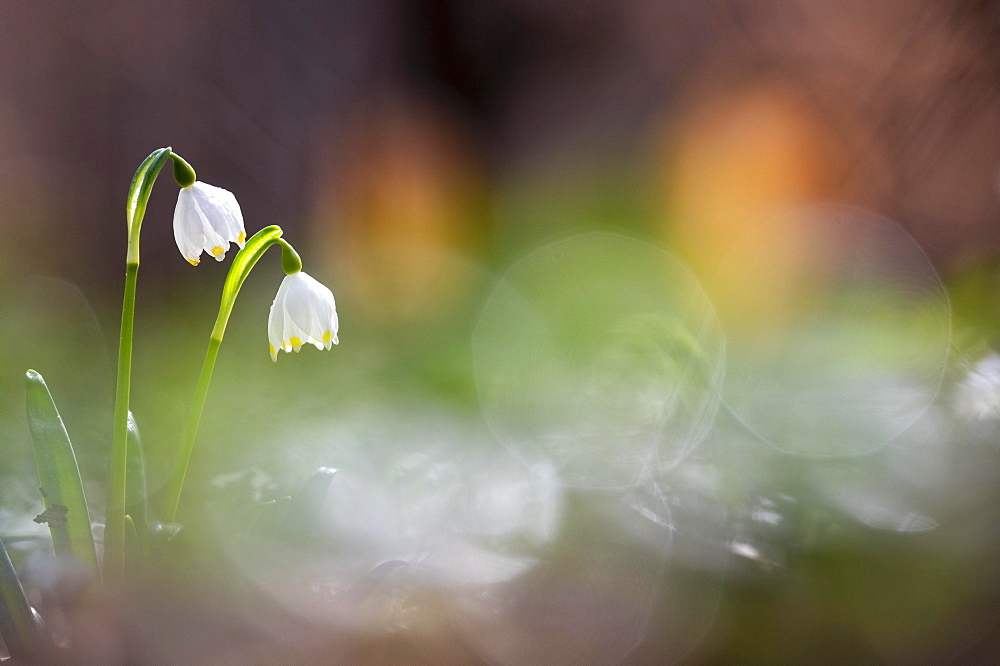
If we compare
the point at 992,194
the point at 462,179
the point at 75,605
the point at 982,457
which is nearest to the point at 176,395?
the point at 75,605

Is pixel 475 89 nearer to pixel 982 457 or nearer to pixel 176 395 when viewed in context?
pixel 176 395

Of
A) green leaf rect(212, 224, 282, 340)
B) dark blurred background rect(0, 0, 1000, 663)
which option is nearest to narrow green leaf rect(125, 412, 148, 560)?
green leaf rect(212, 224, 282, 340)

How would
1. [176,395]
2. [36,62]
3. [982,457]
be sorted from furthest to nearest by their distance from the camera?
[36,62], [176,395], [982,457]

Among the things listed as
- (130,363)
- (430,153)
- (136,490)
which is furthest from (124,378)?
(430,153)

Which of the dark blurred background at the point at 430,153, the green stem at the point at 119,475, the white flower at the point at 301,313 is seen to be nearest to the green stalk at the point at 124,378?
the green stem at the point at 119,475

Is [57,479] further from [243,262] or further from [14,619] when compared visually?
[243,262]

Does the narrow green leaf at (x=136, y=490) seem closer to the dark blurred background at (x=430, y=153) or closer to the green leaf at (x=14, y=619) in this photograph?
the green leaf at (x=14, y=619)

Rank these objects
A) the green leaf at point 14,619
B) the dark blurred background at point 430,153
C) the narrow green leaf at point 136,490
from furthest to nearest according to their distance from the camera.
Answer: the dark blurred background at point 430,153
the narrow green leaf at point 136,490
the green leaf at point 14,619
